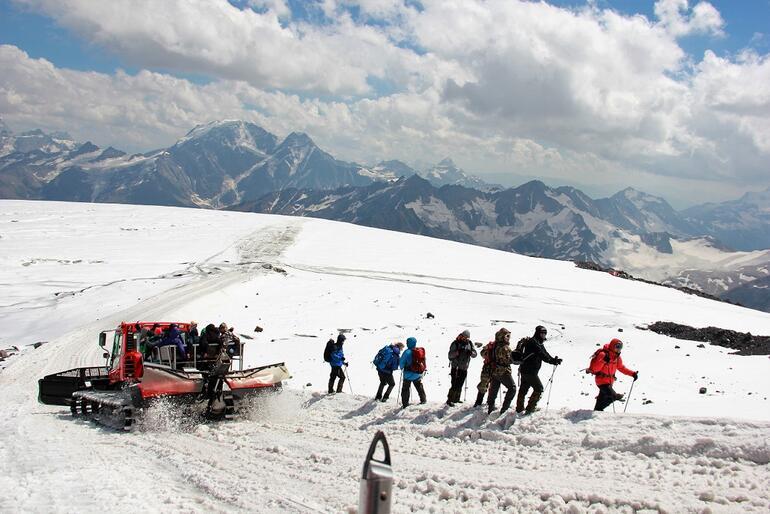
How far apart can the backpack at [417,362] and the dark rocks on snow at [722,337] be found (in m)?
14.4

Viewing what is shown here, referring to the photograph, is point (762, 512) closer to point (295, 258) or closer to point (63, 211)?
point (295, 258)

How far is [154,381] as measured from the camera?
12.2 meters

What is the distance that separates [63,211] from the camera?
2495 inches

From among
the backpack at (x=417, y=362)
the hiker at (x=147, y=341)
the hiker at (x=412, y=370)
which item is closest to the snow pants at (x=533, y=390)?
the hiker at (x=412, y=370)

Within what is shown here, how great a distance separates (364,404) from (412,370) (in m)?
1.70

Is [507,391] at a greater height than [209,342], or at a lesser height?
lesser

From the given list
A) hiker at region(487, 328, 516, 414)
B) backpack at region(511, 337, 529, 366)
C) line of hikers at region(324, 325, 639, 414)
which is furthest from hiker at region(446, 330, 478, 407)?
backpack at region(511, 337, 529, 366)

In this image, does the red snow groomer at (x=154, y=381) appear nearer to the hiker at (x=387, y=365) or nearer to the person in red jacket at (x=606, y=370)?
the hiker at (x=387, y=365)

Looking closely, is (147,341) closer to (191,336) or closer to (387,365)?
(191,336)

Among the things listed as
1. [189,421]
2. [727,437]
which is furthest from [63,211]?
[727,437]

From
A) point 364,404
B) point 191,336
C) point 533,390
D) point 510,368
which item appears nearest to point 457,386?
point 510,368

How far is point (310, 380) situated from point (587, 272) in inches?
1430

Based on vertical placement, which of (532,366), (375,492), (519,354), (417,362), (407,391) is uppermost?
(375,492)

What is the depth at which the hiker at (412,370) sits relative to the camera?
13.1 metres
